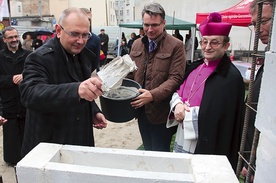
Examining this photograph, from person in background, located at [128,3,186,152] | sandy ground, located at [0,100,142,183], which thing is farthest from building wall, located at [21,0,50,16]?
person in background, located at [128,3,186,152]

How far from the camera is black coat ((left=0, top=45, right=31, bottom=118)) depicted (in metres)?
3.20

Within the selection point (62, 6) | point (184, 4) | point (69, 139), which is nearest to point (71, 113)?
point (69, 139)

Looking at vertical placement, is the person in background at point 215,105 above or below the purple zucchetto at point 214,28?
below

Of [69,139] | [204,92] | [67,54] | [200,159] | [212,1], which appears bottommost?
[69,139]

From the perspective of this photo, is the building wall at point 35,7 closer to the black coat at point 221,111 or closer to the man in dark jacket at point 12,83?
the man in dark jacket at point 12,83

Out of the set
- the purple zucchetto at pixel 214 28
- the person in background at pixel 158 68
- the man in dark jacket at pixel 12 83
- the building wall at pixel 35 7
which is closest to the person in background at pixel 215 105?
the purple zucchetto at pixel 214 28

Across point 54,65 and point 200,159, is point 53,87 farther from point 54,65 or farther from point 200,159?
point 200,159

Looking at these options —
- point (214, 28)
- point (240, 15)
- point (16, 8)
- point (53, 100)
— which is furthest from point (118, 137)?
point (16, 8)

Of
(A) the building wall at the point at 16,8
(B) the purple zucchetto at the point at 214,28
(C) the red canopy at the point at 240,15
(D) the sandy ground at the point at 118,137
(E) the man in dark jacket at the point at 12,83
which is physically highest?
Result: (A) the building wall at the point at 16,8

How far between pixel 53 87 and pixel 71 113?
0.31 meters

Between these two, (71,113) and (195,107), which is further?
(195,107)

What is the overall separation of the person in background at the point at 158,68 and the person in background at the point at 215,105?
0.31 m

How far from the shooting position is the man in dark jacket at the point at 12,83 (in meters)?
3.18

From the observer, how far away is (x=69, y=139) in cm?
163
